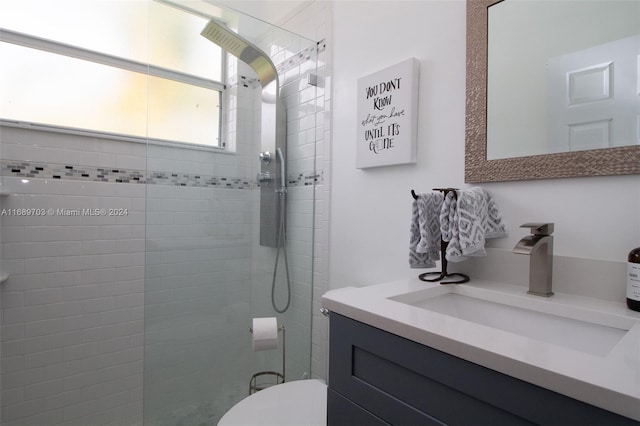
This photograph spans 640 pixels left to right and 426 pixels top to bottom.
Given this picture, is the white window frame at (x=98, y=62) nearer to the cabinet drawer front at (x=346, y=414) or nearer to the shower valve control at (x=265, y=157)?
the shower valve control at (x=265, y=157)

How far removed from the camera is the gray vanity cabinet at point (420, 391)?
1.70ft

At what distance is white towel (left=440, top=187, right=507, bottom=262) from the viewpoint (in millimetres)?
980

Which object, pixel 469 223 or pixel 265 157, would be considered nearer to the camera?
pixel 469 223

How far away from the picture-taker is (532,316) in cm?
89

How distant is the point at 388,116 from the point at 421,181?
12.8 inches

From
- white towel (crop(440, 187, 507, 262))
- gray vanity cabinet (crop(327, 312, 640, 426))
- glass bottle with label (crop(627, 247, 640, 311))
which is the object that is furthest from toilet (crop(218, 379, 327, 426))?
glass bottle with label (crop(627, 247, 640, 311))

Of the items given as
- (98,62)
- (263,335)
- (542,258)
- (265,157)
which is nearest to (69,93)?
(98,62)

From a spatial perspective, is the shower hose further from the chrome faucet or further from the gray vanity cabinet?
the chrome faucet

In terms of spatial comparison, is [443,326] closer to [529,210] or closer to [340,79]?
[529,210]

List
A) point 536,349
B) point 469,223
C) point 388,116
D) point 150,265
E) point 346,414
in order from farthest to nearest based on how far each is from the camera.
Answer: point 150,265 → point 388,116 → point 469,223 → point 346,414 → point 536,349

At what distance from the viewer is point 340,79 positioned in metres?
1.73

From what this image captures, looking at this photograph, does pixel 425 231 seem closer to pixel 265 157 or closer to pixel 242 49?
pixel 265 157

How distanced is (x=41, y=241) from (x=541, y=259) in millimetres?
2297

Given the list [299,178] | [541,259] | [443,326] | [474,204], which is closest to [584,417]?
[443,326]
